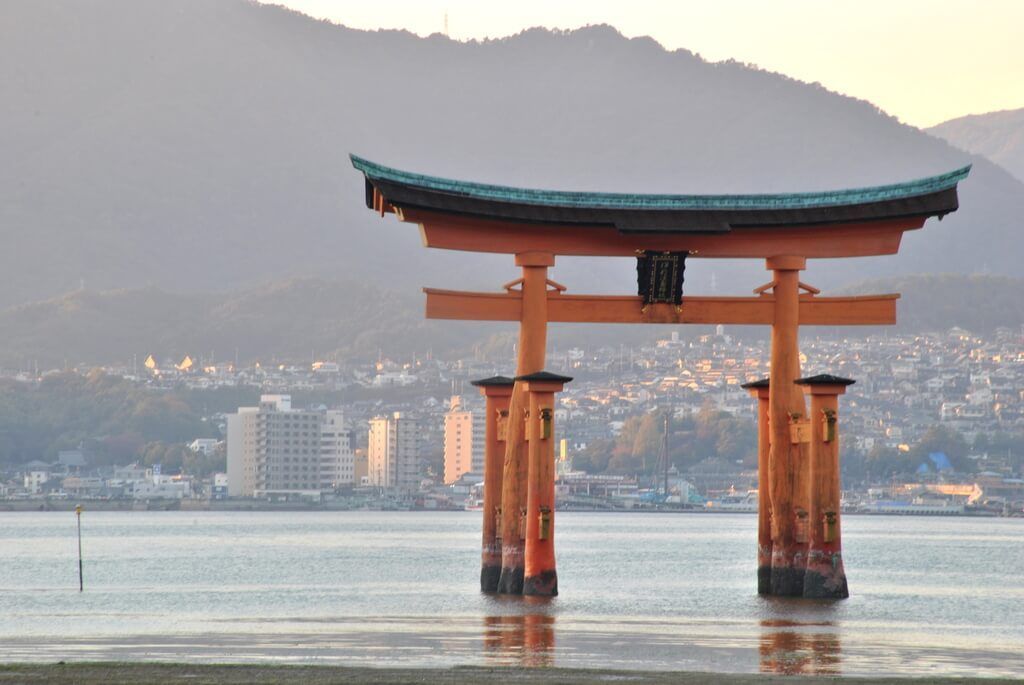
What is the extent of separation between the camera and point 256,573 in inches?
2233

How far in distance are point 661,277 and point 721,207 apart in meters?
1.71

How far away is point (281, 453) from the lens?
180250 mm

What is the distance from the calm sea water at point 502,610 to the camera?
2517cm

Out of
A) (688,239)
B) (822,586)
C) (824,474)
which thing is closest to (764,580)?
(822,586)

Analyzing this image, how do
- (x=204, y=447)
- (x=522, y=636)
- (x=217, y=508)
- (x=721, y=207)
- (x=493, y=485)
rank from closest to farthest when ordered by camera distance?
(x=522, y=636)
(x=721, y=207)
(x=493, y=485)
(x=217, y=508)
(x=204, y=447)

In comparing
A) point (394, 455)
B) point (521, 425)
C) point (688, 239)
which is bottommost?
point (521, 425)

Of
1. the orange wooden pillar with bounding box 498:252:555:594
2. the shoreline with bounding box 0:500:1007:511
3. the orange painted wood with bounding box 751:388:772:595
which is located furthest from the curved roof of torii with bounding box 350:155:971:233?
the shoreline with bounding box 0:500:1007:511

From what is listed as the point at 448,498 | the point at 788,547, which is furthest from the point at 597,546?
the point at 448,498

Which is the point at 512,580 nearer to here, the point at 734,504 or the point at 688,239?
the point at 688,239

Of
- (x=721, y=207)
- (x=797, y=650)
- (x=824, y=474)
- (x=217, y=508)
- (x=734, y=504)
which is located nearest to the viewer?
(x=797, y=650)

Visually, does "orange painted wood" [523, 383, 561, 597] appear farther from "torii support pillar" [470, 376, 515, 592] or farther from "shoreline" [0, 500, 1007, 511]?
"shoreline" [0, 500, 1007, 511]

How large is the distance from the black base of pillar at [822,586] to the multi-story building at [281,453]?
14775cm

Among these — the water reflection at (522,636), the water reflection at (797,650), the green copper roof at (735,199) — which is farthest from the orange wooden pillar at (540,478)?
the water reflection at (797,650)

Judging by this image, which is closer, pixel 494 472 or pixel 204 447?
pixel 494 472
